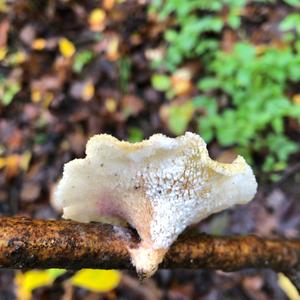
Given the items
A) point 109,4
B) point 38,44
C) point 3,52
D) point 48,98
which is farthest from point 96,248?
point 3,52

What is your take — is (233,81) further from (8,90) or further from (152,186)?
(152,186)

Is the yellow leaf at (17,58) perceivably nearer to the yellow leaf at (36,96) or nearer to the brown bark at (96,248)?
the yellow leaf at (36,96)

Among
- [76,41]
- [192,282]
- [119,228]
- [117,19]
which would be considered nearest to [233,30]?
[117,19]

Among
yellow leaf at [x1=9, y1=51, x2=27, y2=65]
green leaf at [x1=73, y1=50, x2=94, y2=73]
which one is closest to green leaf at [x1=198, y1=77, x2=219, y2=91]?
green leaf at [x1=73, y1=50, x2=94, y2=73]

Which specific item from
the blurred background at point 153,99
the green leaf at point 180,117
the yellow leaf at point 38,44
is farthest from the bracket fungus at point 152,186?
the yellow leaf at point 38,44

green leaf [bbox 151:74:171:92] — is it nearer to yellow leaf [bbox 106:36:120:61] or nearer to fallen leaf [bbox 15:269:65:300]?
yellow leaf [bbox 106:36:120:61]

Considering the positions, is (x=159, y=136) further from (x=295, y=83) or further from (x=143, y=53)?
(x=143, y=53)
